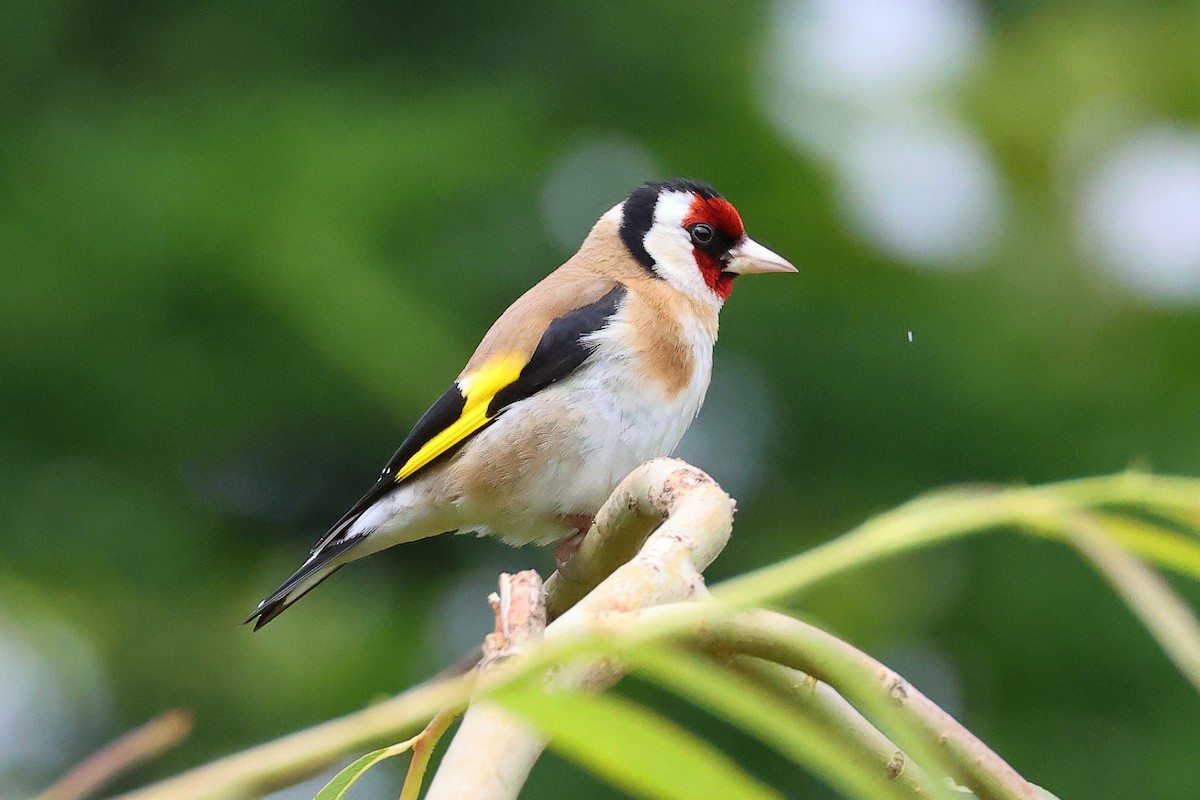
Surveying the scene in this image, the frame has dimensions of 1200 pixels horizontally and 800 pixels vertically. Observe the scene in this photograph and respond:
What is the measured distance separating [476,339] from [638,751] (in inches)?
106

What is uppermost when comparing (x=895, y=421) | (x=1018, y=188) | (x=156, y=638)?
(x=1018, y=188)

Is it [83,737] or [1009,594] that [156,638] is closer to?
[83,737]

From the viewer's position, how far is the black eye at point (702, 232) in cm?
206

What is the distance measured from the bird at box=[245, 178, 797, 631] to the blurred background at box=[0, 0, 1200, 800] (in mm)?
955

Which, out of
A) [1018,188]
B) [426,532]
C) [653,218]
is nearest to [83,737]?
[426,532]

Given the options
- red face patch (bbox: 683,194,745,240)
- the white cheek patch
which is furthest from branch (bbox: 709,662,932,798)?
red face patch (bbox: 683,194,745,240)

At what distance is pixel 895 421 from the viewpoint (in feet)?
9.74

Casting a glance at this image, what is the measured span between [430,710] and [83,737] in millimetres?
2948

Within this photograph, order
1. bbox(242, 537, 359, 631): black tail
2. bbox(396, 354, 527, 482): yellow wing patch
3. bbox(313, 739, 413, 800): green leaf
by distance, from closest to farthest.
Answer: bbox(313, 739, 413, 800): green leaf < bbox(242, 537, 359, 631): black tail < bbox(396, 354, 527, 482): yellow wing patch

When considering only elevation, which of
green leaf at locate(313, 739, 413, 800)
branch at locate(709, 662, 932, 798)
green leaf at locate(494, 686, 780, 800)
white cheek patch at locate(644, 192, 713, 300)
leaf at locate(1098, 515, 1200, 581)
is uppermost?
white cheek patch at locate(644, 192, 713, 300)

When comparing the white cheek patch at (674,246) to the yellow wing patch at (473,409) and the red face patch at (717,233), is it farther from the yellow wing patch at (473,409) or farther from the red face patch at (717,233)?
the yellow wing patch at (473,409)

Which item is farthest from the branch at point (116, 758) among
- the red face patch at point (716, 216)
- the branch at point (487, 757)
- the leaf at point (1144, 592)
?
the red face patch at point (716, 216)

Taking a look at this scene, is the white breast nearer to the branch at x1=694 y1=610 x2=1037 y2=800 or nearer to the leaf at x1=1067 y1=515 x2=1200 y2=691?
the branch at x1=694 y1=610 x2=1037 y2=800

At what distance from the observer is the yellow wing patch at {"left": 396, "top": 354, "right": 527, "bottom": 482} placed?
1.75m
